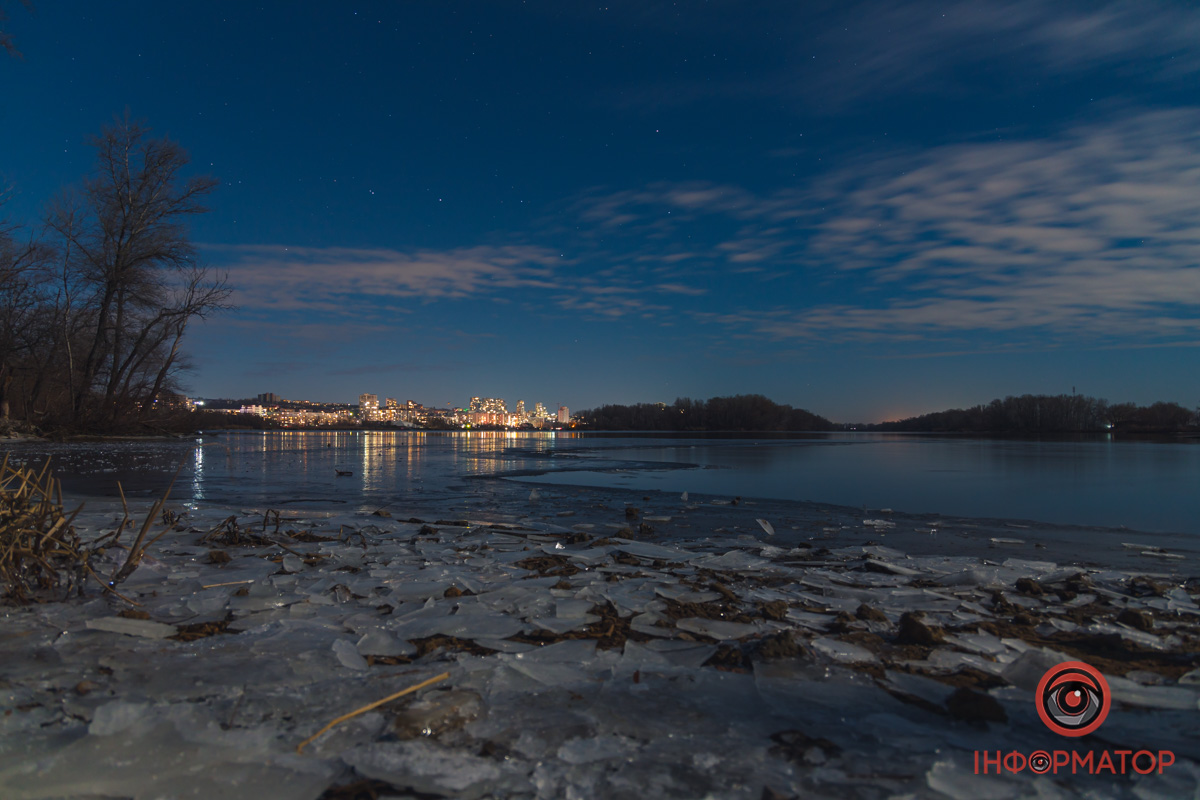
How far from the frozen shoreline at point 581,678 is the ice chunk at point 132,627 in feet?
0.04

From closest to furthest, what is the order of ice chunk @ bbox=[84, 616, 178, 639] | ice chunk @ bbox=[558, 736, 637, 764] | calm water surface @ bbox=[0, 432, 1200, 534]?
ice chunk @ bbox=[558, 736, 637, 764]
ice chunk @ bbox=[84, 616, 178, 639]
calm water surface @ bbox=[0, 432, 1200, 534]

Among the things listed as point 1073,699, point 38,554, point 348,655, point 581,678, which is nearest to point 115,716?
point 348,655

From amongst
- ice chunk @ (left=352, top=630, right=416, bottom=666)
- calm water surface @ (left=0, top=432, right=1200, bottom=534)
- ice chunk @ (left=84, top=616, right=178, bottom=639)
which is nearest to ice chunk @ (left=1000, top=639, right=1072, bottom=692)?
ice chunk @ (left=352, top=630, right=416, bottom=666)

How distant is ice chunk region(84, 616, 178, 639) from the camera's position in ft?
7.32

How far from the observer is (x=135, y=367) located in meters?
22.0

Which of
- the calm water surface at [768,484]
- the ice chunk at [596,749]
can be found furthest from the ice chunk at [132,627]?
the calm water surface at [768,484]

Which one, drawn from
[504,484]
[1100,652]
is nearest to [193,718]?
[1100,652]

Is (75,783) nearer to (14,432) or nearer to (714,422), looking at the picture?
(14,432)

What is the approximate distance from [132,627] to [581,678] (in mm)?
1814

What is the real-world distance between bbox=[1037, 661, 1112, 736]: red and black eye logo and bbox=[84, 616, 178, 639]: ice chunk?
3.03 m

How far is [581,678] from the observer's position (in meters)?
1.91

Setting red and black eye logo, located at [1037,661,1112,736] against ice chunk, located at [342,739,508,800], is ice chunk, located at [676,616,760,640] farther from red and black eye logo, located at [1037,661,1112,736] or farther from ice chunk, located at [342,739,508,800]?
ice chunk, located at [342,739,508,800]

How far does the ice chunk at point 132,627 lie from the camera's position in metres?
2.23

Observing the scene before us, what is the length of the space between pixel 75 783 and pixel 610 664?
1425mm
